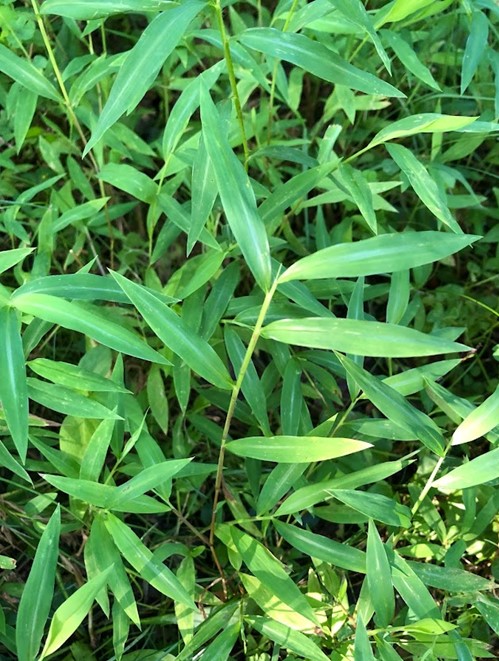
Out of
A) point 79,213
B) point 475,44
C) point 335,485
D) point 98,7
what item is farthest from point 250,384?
point 475,44

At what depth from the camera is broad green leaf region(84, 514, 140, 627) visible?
823 mm

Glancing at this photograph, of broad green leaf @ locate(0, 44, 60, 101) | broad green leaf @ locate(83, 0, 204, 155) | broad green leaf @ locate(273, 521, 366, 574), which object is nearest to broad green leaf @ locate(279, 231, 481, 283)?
broad green leaf @ locate(83, 0, 204, 155)

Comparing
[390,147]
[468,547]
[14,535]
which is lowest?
[468,547]

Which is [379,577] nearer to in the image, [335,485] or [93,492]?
[335,485]

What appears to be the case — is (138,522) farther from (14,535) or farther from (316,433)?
(316,433)

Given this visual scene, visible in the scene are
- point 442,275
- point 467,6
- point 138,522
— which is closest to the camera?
point 467,6

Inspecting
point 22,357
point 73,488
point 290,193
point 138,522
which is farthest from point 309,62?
point 138,522

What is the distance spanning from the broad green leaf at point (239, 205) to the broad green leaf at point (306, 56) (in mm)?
155

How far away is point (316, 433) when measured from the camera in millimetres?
921

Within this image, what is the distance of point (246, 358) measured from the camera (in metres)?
0.72

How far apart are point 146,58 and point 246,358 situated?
35cm

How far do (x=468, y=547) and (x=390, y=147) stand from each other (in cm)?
68

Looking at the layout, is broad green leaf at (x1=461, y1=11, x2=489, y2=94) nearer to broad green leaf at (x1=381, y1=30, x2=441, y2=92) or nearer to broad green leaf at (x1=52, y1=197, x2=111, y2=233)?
broad green leaf at (x1=381, y1=30, x2=441, y2=92)

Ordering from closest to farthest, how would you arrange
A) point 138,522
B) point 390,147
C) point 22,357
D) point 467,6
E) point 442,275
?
point 22,357 → point 390,147 → point 467,6 → point 138,522 → point 442,275
